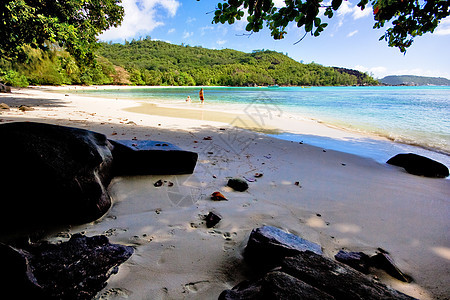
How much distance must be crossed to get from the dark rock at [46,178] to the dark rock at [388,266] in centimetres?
279

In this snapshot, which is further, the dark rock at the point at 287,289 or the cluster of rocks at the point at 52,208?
the cluster of rocks at the point at 52,208

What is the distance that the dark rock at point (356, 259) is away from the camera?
1763 millimetres

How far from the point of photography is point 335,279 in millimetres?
1188

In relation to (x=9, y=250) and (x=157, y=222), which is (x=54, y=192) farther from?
(x=157, y=222)

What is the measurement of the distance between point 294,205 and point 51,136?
309 cm

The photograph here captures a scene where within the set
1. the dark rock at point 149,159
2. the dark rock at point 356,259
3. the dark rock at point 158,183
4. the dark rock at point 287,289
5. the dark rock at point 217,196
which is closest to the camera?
the dark rock at point 287,289

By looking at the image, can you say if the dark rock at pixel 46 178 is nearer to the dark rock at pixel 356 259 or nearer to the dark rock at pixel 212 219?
the dark rock at pixel 212 219

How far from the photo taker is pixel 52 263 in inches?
57.9

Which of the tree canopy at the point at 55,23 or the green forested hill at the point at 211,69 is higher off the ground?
the green forested hill at the point at 211,69

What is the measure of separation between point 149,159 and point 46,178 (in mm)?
1511

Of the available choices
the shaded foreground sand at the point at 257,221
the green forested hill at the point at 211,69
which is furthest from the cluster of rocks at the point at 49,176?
the green forested hill at the point at 211,69

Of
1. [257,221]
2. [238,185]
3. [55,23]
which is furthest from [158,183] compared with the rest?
[55,23]

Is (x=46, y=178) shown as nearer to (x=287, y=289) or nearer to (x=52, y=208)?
(x=52, y=208)

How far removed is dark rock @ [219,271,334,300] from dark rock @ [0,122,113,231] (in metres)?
1.85
